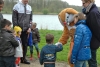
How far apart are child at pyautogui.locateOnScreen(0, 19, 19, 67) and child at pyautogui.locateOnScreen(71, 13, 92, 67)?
1208 millimetres

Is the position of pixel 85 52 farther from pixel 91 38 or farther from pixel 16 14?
pixel 16 14

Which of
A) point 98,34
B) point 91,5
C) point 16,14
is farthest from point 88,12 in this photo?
point 16,14

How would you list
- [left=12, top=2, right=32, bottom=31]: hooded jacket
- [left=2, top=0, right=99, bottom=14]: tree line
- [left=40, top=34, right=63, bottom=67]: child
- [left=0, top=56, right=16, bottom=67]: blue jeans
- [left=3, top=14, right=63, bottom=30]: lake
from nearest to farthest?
[left=40, top=34, right=63, bottom=67]: child
[left=0, top=56, right=16, bottom=67]: blue jeans
[left=12, top=2, right=32, bottom=31]: hooded jacket
[left=3, top=14, right=63, bottom=30]: lake
[left=2, top=0, right=99, bottom=14]: tree line

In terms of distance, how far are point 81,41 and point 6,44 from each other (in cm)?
144

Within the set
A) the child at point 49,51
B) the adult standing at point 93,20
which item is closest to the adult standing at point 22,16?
the child at point 49,51

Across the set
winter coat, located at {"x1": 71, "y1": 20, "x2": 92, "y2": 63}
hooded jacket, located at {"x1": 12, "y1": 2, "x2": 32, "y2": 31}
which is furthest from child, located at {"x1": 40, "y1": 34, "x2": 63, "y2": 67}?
hooded jacket, located at {"x1": 12, "y1": 2, "x2": 32, "y2": 31}

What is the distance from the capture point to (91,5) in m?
4.62

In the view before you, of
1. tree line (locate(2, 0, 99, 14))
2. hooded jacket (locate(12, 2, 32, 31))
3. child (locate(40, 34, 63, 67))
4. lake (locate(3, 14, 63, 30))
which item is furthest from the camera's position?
tree line (locate(2, 0, 99, 14))

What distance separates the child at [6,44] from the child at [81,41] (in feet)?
3.96

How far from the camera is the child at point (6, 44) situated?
4543mm

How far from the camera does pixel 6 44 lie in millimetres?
4555

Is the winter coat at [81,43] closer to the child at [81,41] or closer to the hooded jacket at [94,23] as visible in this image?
the child at [81,41]

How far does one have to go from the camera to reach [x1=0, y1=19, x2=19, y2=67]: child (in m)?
4.54

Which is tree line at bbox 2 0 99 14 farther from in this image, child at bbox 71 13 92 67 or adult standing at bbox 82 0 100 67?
child at bbox 71 13 92 67
